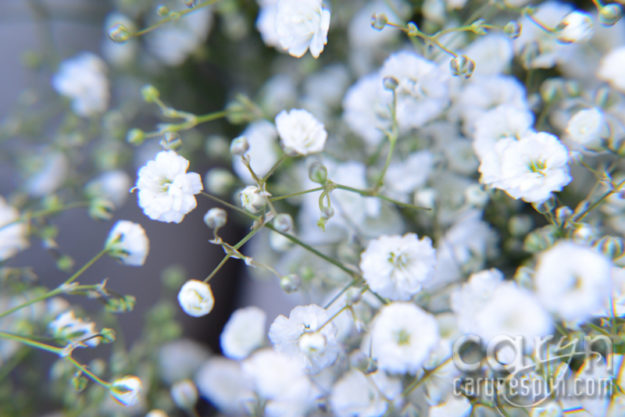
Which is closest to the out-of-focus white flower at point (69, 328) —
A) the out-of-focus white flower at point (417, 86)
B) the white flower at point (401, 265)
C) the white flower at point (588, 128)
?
the white flower at point (401, 265)

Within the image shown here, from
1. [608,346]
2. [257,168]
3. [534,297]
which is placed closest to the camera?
[534,297]

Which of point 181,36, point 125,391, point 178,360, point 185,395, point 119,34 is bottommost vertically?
point 178,360

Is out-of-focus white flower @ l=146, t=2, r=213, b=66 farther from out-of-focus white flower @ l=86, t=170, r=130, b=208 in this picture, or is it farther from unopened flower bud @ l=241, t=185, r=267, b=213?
unopened flower bud @ l=241, t=185, r=267, b=213

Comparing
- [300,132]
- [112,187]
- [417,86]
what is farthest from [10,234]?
[417,86]

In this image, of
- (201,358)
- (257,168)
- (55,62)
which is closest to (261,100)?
(257,168)

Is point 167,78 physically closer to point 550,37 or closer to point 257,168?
point 257,168

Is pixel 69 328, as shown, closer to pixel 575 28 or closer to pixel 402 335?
pixel 402 335
